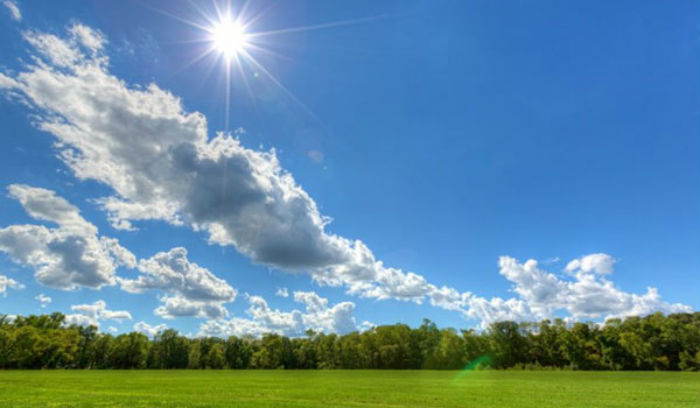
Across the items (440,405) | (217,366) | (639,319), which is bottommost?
(217,366)

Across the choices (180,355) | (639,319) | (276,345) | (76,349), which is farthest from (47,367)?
(639,319)

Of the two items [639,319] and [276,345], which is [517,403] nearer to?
[639,319]

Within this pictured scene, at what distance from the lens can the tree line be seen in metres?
105

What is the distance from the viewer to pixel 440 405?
22828 millimetres

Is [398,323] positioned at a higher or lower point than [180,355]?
higher

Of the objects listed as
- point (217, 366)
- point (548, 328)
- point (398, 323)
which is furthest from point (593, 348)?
point (217, 366)

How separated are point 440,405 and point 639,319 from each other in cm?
12919

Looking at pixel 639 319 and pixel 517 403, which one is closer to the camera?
pixel 517 403

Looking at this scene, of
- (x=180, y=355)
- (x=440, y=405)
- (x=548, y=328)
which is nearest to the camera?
(x=440, y=405)

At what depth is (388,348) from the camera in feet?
430

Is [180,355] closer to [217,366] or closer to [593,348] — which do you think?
[217,366]

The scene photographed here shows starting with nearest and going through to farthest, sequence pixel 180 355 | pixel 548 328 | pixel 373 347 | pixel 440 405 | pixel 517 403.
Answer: pixel 440 405 < pixel 517 403 < pixel 548 328 < pixel 373 347 < pixel 180 355

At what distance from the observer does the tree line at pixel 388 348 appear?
105m

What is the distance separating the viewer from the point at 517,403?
24.7 meters
